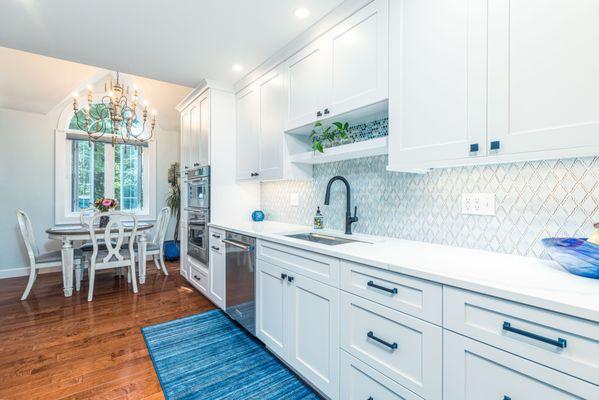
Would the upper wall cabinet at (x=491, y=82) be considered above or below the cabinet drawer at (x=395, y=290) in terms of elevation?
above

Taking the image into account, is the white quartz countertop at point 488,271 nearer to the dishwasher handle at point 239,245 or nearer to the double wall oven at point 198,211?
the dishwasher handle at point 239,245

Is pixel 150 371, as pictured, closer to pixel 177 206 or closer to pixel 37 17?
pixel 37 17

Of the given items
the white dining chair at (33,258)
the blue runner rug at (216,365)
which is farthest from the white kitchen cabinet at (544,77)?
the white dining chair at (33,258)

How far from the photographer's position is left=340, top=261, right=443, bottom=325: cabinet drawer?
1088 millimetres

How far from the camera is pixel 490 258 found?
1.32 m

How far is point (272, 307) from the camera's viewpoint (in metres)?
2.03

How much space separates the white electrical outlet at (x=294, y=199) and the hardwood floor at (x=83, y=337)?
4.81 ft

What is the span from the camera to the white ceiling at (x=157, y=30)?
6.43 ft

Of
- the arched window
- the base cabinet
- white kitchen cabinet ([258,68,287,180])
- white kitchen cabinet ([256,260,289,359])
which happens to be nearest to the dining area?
the arched window

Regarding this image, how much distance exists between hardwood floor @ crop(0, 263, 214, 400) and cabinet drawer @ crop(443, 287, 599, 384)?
69.2 inches

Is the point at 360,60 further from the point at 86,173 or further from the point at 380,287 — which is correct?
the point at 86,173

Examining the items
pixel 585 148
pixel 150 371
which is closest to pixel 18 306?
pixel 150 371

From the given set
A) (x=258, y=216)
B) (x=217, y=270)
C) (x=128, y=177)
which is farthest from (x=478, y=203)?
(x=128, y=177)

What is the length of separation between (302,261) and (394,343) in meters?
0.69
